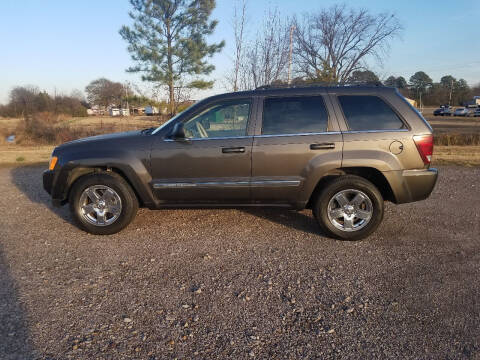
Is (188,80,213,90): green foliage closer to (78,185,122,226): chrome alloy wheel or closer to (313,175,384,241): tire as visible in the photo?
(78,185,122,226): chrome alloy wheel

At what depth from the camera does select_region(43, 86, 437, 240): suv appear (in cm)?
383

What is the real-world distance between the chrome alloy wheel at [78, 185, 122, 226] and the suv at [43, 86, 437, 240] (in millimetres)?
13

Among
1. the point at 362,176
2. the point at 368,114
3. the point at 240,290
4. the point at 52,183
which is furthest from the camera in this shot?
the point at 52,183

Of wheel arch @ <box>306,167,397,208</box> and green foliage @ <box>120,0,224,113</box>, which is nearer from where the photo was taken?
wheel arch @ <box>306,167,397,208</box>

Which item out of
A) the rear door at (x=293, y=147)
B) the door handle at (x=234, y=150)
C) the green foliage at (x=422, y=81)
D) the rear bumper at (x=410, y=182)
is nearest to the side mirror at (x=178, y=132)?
the door handle at (x=234, y=150)

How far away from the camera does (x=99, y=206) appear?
416 cm

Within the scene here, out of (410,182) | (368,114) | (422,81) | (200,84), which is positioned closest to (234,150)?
(368,114)

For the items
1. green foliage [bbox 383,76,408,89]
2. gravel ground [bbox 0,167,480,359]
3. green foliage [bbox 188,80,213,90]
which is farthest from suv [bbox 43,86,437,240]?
green foliage [bbox 188,80,213,90]

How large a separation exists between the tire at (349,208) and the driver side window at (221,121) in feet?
4.42

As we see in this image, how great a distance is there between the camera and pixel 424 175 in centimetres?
380

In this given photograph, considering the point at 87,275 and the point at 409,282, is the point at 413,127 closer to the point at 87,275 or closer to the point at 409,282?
the point at 409,282

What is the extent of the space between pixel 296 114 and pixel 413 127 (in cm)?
139

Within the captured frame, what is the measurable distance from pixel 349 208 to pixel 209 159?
1845mm

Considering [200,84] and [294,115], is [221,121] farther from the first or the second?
[200,84]
